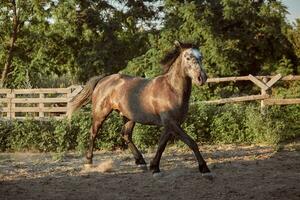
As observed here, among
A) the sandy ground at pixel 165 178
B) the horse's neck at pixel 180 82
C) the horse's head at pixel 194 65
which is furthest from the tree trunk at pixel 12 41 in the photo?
the horse's head at pixel 194 65

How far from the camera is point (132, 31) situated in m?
20.8

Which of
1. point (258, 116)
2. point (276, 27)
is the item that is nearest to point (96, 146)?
point (258, 116)

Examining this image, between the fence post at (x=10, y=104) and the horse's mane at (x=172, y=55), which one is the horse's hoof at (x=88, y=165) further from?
the fence post at (x=10, y=104)

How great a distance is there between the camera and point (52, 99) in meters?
12.6

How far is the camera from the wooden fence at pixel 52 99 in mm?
11977

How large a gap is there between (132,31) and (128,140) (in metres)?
12.7

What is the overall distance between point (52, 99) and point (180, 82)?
599 centimetres

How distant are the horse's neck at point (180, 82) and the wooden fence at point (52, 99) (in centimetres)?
473

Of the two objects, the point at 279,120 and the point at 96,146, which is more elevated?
the point at 279,120

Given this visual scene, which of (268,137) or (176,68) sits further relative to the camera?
(268,137)

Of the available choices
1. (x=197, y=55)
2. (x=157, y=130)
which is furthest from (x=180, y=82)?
(x=157, y=130)

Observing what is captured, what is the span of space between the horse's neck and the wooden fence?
473cm

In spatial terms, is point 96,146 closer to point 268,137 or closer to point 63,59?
point 268,137

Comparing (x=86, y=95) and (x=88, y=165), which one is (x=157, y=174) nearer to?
(x=88, y=165)
